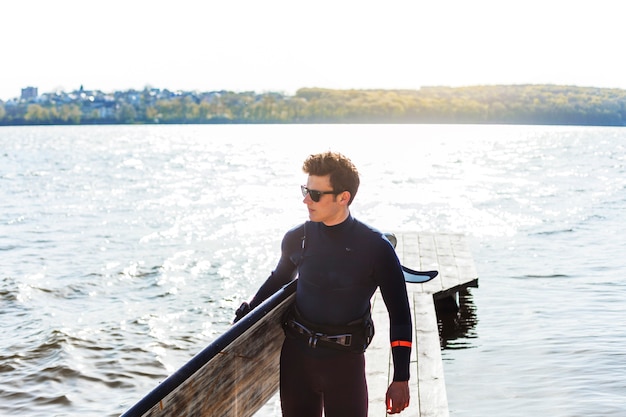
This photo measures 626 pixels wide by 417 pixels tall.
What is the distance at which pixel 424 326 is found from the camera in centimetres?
771

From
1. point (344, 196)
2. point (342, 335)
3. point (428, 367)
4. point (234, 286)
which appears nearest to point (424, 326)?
point (428, 367)

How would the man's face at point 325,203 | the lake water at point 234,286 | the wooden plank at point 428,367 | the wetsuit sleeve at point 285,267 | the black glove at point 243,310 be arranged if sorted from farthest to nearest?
the lake water at point 234,286
the wooden plank at point 428,367
the black glove at point 243,310
the wetsuit sleeve at point 285,267
the man's face at point 325,203

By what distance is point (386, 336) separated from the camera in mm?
7145

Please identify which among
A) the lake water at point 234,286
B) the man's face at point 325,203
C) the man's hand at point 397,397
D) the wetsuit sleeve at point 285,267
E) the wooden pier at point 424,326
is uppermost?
the man's face at point 325,203

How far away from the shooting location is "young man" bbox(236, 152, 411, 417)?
11.9ft

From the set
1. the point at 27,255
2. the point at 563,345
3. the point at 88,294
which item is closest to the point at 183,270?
the point at 88,294

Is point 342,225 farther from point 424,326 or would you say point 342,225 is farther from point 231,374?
point 424,326

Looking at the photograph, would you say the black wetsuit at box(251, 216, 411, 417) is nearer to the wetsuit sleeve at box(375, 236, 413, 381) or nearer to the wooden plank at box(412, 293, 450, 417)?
the wetsuit sleeve at box(375, 236, 413, 381)

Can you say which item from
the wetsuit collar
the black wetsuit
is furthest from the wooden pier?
the wetsuit collar

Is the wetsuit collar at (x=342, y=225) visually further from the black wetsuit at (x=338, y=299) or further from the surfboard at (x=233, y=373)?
the surfboard at (x=233, y=373)

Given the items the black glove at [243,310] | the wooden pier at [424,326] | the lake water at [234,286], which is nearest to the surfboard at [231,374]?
the black glove at [243,310]

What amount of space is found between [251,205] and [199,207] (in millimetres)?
2126

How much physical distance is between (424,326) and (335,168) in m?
4.51

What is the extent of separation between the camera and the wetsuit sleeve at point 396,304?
3633mm
